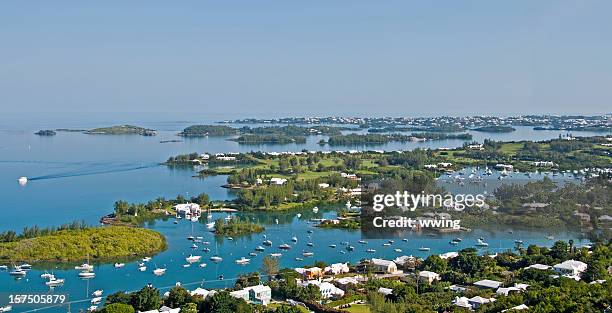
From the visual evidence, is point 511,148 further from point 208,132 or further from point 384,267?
point 208,132

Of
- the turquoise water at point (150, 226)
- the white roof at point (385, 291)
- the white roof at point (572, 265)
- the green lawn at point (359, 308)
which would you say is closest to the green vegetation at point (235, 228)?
the turquoise water at point (150, 226)

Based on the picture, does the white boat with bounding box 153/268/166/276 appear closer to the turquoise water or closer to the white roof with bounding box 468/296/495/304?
the turquoise water

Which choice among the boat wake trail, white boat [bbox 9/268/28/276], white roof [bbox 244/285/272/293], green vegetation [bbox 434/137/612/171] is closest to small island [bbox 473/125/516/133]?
green vegetation [bbox 434/137/612/171]

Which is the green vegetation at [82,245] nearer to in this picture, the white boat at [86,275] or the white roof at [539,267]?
the white boat at [86,275]

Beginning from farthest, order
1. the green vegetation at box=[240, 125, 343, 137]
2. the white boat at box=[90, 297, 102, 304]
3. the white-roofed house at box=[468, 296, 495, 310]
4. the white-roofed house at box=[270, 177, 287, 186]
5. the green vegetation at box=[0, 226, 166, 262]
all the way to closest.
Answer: the green vegetation at box=[240, 125, 343, 137], the white-roofed house at box=[270, 177, 287, 186], the green vegetation at box=[0, 226, 166, 262], the white boat at box=[90, 297, 102, 304], the white-roofed house at box=[468, 296, 495, 310]

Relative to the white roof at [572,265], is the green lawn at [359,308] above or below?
below
